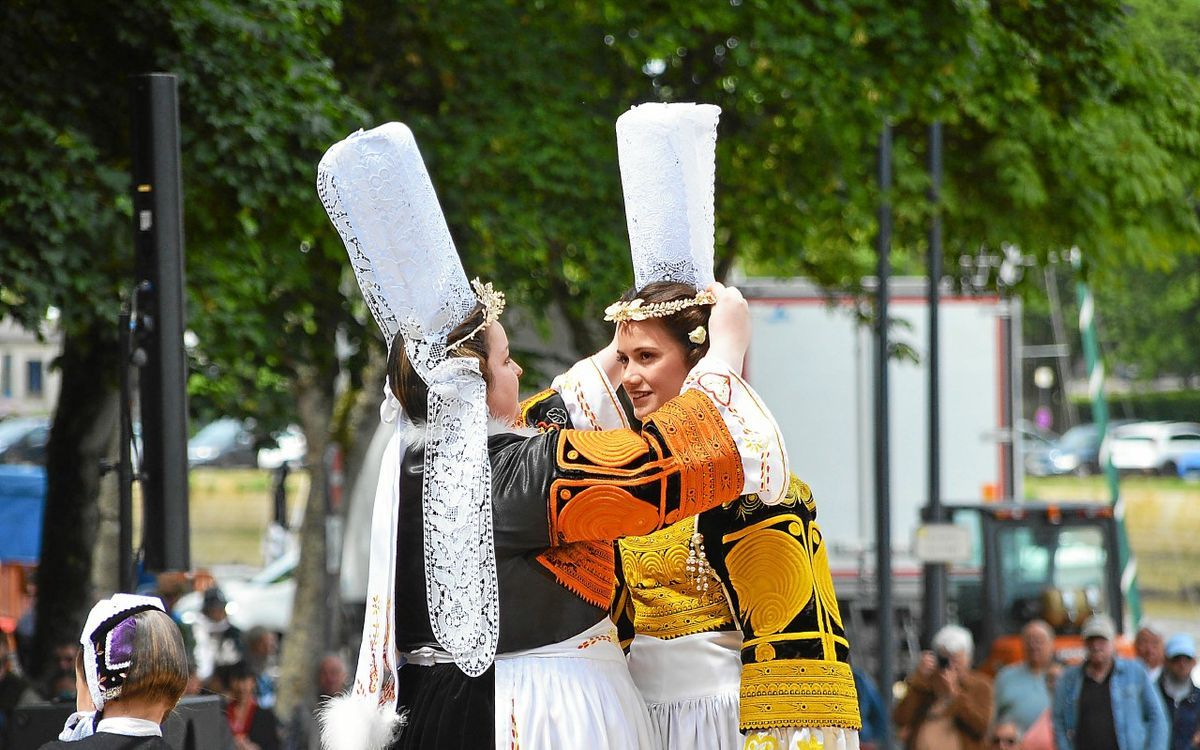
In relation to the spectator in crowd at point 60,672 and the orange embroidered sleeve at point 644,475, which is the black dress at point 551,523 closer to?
the orange embroidered sleeve at point 644,475

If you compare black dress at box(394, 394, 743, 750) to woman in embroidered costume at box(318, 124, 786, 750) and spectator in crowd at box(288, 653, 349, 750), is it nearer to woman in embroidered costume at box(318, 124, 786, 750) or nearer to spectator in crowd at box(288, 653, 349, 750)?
woman in embroidered costume at box(318, 124, 786, 750)

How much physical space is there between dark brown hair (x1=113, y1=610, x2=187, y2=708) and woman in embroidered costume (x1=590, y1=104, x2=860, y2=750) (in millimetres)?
983

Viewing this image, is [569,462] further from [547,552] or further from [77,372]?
[77,372]

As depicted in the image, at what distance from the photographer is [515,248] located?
34.4 feet

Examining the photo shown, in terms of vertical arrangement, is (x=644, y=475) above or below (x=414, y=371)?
below

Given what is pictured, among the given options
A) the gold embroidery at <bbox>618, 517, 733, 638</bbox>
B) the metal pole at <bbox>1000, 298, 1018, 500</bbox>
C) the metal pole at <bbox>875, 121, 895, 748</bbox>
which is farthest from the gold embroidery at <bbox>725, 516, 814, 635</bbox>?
the metal pole at <bbox>1000, 298, 1018, 500</bbox>

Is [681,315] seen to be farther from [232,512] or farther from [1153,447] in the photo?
[1153,447]

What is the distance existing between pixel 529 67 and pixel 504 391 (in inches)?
285

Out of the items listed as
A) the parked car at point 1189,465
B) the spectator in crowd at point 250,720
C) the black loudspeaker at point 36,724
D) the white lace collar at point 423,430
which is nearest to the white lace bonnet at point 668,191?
the white lace collar at point 423,430

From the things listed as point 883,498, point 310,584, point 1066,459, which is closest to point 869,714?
point 883,498

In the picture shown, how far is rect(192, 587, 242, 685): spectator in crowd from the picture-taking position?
1177cm

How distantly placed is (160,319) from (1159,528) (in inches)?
1183

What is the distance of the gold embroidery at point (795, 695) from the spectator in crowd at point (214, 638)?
26.6 ft

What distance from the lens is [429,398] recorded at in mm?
3441
